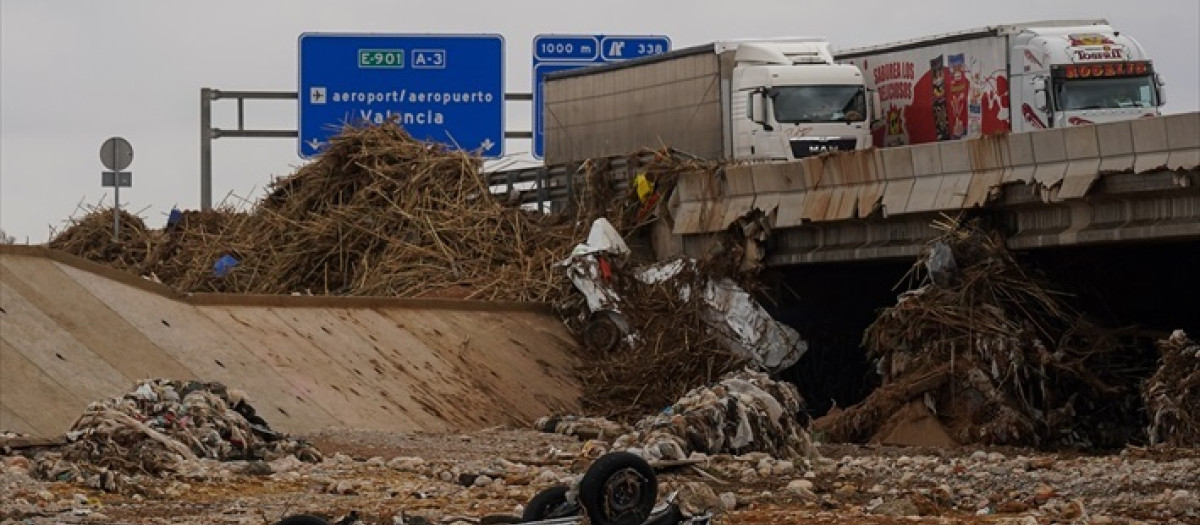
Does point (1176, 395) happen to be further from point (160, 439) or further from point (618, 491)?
point (618, 491)

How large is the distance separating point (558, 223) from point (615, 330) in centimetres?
395

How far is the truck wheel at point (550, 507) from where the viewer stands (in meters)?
13.4

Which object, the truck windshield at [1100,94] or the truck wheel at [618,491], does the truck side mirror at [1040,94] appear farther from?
the truck wheel at [618,491]

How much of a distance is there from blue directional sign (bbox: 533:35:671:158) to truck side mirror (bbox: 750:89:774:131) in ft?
10.7

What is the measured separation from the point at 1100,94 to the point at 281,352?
56.2ft

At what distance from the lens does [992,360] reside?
26609mm

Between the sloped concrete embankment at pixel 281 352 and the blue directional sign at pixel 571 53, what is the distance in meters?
8.60

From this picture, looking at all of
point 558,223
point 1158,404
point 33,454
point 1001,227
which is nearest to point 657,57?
point 558,223

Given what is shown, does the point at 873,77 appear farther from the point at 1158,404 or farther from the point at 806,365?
the point at 1158,404

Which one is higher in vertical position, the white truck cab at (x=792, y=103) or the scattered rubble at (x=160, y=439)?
the white truck cab at (x=792, y=103)

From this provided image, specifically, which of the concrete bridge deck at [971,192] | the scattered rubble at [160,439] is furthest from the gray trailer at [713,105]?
the scattered rubble at [160,439]

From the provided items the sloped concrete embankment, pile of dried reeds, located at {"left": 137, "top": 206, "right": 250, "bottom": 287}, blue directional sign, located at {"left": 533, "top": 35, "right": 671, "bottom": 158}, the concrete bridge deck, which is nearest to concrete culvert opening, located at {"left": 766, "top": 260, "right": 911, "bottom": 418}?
the concrete bridge deck

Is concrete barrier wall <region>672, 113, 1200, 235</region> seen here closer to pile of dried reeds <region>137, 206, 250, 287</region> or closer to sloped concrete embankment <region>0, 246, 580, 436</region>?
sloped concrete embankment <region>0, 246, 580, 436</region>

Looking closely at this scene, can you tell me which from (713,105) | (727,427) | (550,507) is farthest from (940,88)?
(550,507)
